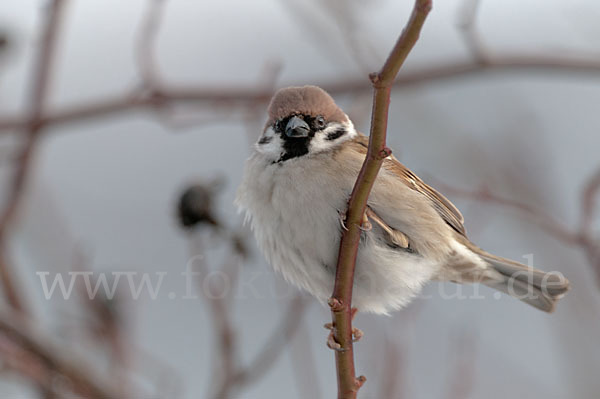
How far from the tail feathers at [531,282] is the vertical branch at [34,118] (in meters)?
1.83

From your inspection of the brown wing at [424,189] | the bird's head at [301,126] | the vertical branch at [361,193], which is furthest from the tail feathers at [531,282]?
the vertical branch at [361,193]

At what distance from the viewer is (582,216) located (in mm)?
2348

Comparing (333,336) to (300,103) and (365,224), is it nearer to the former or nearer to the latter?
(365,224)

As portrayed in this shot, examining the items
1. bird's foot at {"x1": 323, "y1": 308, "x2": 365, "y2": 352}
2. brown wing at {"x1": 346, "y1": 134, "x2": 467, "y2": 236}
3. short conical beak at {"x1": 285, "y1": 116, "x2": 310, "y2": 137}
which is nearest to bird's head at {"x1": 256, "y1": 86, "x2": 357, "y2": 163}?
short conical beak at {"x1": 285, "y1": 116, "x2": 310, "y2": 137}

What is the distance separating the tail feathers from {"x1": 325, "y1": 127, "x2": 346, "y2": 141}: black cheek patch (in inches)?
29.6

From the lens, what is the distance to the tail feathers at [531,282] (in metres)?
2.75

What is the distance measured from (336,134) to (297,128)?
207 mm

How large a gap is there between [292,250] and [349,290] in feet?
2.00

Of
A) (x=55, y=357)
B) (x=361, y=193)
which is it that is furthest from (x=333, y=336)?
(x=55, y=357)

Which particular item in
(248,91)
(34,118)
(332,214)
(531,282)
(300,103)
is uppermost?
(248,91)

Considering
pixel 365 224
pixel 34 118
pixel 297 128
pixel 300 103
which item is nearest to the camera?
pixel 365 224

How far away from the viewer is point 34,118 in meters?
2.71

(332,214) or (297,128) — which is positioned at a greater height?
(297,128)

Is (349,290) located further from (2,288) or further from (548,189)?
(548,189)
